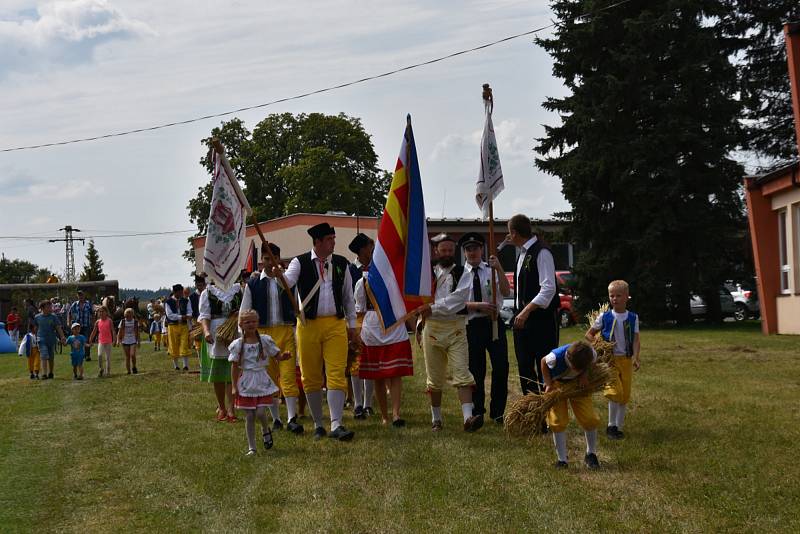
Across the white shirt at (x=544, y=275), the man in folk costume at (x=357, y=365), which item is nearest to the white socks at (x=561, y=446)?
the white shirt at (x=544, y=275)

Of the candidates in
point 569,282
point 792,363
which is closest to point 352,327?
point 792,363

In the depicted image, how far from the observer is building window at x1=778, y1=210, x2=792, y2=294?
28.4 m

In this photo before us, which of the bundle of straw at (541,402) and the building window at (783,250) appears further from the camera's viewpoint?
the building window at (783,250)

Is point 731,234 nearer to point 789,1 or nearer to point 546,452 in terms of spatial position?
point 789,1

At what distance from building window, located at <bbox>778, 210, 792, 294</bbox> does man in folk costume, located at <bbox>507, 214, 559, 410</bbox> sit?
1925cm

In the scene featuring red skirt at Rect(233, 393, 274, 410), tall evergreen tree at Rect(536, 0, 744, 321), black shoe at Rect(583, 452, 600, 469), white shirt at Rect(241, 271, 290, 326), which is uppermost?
tall evergreen tree at Rect(536, 0, 744, 321)

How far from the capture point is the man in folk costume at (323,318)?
36.9 feet

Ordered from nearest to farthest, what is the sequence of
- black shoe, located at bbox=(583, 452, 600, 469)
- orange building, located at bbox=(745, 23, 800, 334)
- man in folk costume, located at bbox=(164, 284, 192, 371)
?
1. black shoe, located at bbox=(583, 452, 600, 469)
2. man in folk costume, located at bbox=(164, 284, 192, 371)
3. orange building, located at bbox=(745, 23, 800, 334)

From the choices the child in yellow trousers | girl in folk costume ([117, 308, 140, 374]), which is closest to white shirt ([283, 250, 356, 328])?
the child in yellow trousers

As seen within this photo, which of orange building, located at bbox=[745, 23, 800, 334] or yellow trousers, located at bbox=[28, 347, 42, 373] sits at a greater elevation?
orange building, located at bbox=[745, 23, 800, 334]

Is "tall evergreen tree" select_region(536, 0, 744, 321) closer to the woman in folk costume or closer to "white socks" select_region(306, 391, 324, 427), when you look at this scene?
the woman in folk costume

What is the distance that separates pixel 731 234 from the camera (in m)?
35.8

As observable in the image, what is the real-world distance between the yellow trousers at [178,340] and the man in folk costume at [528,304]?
14.0 m

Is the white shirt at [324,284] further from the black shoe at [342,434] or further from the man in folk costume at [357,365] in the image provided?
the black shoe at [342,434]
